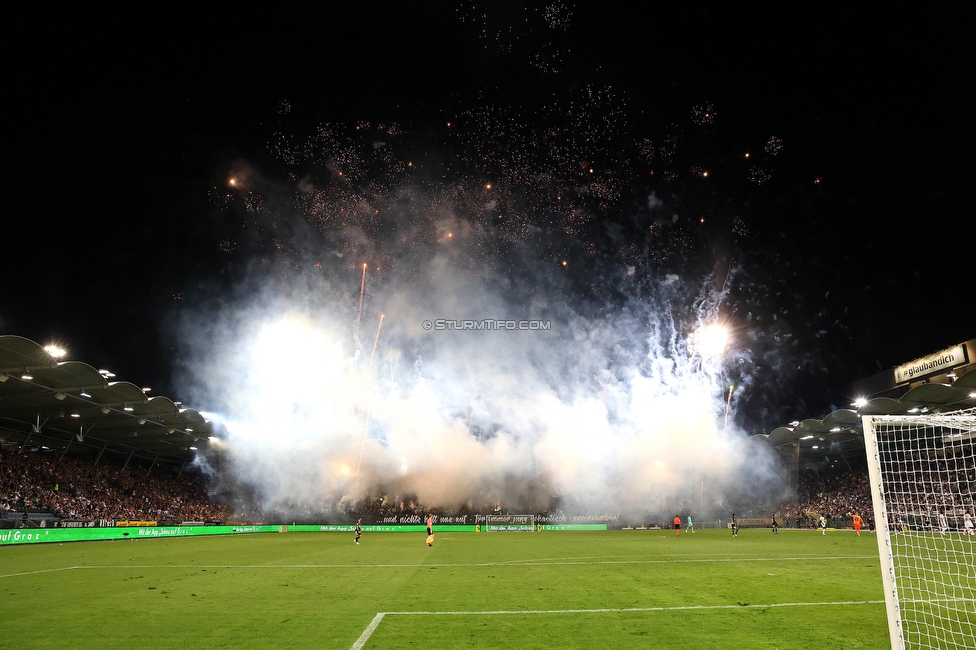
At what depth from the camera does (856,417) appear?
39375 mm

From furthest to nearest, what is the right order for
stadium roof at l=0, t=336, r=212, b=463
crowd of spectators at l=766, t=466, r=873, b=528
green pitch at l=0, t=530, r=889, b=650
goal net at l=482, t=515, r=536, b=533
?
1. goal net at l=482, t=515, r=536, b=533
2. crowd of spectators at l=766, t=466, r=873, b=528
3. stadium roof at l=0, t=336, r=212, b=463
4. green pitch at l=0, t=530, r=889, b=650

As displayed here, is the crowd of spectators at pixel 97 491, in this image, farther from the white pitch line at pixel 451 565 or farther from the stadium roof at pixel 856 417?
the stadium roof at pixel 856 417

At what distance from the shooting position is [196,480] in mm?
55469

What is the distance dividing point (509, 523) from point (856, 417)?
29618 millimetres

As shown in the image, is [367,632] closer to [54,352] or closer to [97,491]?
[54,352]

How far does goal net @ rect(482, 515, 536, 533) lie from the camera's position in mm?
48844

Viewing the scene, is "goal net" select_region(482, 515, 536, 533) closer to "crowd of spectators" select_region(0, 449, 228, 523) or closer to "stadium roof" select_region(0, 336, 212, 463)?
"crowd of spectators" select_region(0, 449, 228, 523)

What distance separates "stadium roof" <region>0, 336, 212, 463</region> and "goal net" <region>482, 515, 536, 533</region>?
84.5ft

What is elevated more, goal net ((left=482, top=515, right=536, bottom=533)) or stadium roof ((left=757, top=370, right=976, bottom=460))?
stadium roof ((left=757, top=370, right=976, bottom=460))

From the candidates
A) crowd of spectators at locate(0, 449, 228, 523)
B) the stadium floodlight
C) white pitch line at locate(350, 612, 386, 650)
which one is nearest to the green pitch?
white pitch line at locate(350, 612, 386, 650)

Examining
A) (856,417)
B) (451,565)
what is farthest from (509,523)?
(451,565)

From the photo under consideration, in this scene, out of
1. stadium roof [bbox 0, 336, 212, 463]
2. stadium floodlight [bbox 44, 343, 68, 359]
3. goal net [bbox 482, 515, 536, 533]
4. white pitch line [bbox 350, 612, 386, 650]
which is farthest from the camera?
goal net [bbox 482, 515, 536, 533]

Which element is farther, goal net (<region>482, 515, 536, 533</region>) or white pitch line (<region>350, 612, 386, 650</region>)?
goal net (<region>482, 515, 536, 533</region>)

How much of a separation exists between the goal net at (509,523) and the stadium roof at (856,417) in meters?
24.2
